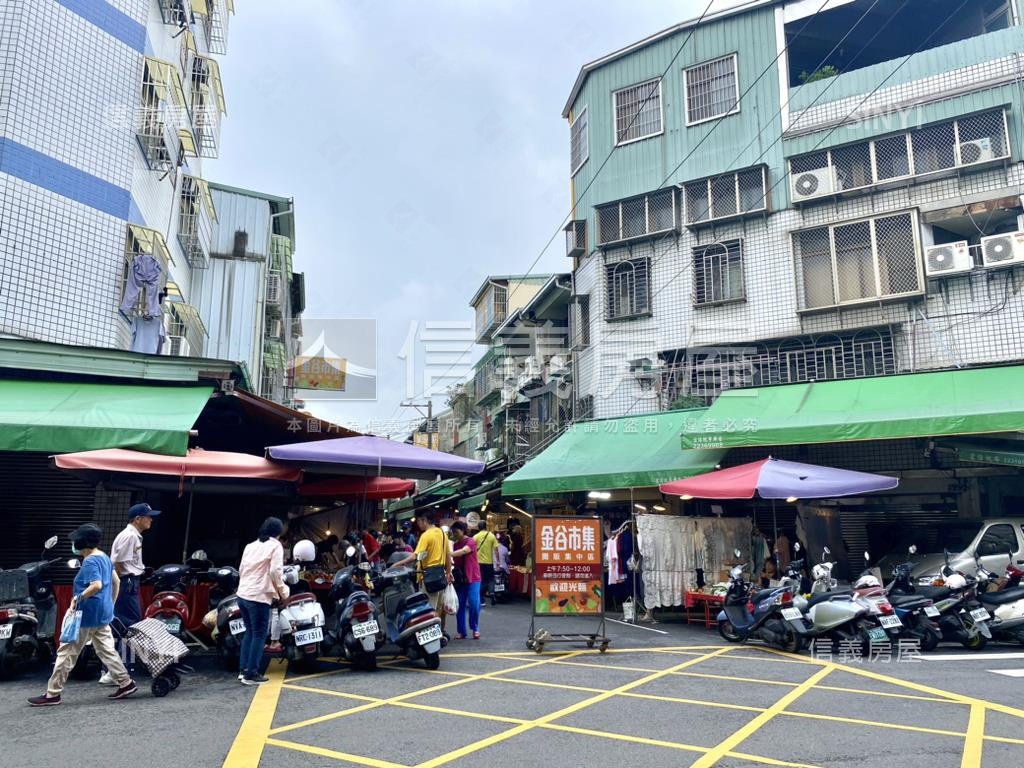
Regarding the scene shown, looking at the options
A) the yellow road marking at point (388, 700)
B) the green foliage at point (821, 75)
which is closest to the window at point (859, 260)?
the green foliage at point (821, 75)

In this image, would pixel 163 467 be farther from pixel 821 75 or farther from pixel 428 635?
pixel 821 75

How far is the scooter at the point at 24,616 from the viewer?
6961 mm

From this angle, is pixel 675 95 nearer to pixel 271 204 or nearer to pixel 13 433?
pixel 271 204

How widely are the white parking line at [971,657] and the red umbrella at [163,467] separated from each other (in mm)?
7915

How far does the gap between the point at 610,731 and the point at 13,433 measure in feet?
23.0

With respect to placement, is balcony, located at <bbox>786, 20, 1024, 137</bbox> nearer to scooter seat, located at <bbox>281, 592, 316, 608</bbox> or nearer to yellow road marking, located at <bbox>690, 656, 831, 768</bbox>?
yellow road marking, located at <bbox>690, 656, 831, 768</bbox>

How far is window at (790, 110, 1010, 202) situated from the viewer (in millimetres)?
13750

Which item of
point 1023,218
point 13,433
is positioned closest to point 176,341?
point 13,433

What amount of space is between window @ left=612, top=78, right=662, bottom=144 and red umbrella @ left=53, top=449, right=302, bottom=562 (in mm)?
12806

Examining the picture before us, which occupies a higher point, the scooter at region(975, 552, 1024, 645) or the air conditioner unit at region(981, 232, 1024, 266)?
the air conditioner unit at region(981, 232, 1024, 266)

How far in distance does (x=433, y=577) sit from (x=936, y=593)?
6.21 m

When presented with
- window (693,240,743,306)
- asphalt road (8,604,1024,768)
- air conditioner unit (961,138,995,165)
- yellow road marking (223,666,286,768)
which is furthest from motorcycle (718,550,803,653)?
air conditioner unit (961,138,995,165)

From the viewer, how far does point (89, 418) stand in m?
8.55

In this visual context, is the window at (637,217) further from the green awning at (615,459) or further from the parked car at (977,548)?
the parked car at (977,548)
